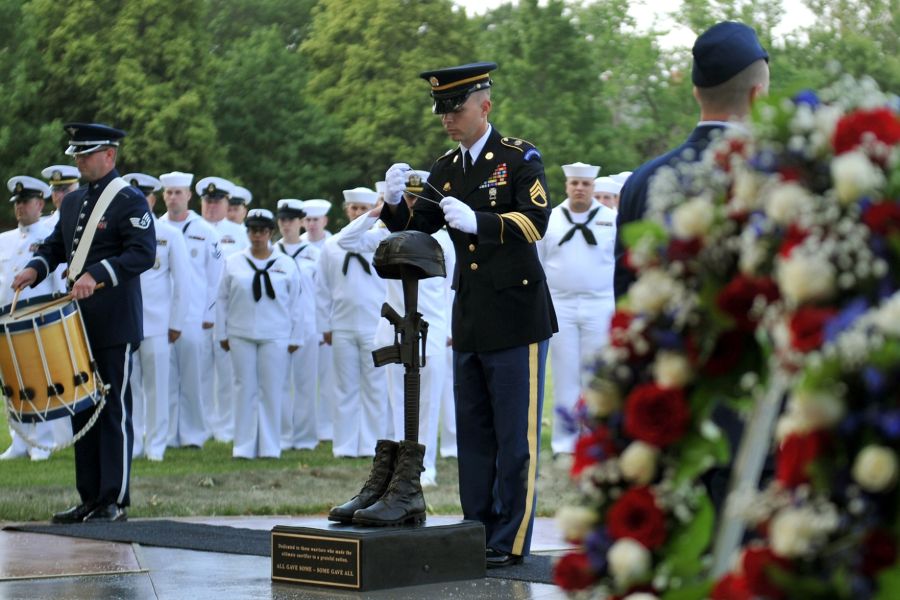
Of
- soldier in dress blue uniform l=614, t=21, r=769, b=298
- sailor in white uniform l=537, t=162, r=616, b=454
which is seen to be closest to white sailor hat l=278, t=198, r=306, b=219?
sailor in white uniform l=537, t=162, r=616, b=454

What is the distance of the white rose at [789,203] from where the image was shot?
267cm

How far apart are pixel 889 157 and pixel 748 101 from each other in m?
1.99

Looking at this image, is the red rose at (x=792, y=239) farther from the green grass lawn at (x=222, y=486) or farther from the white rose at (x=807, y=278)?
the green grass lawn at (x=222, y=486)

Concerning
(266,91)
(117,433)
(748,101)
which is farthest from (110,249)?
(266,91)

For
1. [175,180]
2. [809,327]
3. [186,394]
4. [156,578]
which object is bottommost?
[186,394]

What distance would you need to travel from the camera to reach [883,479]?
95.8 inches

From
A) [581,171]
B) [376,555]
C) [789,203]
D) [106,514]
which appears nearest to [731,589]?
[789,203]

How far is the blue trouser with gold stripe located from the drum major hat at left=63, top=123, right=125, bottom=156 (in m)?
3.34

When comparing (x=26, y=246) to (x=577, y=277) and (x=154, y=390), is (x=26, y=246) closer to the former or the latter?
(x=154, y=390)

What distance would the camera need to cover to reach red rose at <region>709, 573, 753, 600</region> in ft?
8.64

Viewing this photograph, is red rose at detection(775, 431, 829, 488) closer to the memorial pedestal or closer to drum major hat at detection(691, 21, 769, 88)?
drum major hat at detection(691, 21, 769, 88)

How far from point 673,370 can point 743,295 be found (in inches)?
7.3

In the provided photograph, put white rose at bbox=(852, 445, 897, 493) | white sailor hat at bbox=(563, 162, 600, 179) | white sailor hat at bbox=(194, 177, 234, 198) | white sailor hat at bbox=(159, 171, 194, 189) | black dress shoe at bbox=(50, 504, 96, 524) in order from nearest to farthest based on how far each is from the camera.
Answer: white rose at bbox=(852, 445, 897, 493)
black dress shoe at bbox=(50, 504, 96, 524)
white sailor hat at bbox=(563, 162, 600, 179)
white sailor hat at bbox=(159, 171, 194, 189)
white sailor hat at bbox=(194, 177, 234, 198)

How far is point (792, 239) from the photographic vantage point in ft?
8.75
